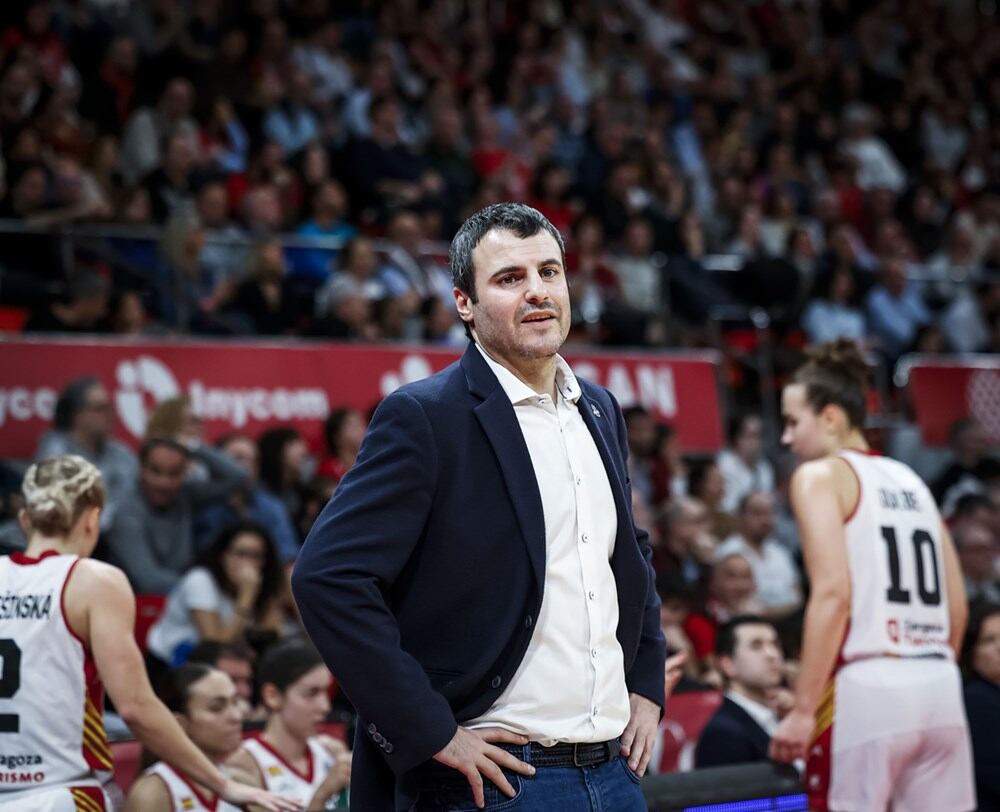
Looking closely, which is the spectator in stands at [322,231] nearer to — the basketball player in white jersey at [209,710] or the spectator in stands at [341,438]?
the spectator in stands at [341,438]

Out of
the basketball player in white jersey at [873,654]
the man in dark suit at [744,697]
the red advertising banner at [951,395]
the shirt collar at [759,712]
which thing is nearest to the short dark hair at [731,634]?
the man in dark suit at [744,697]

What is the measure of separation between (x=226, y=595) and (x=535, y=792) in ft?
14.5

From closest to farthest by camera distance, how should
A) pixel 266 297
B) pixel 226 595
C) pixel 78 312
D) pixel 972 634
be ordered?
pixel 972 634, pixel 226 595, pixel 78 312, pixel 266 297

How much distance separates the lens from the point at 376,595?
293 cm

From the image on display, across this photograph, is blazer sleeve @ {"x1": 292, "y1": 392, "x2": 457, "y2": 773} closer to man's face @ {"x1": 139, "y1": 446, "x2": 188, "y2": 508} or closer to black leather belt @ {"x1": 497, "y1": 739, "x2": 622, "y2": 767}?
black leather belt @ {"x1": 497, "y1": 739, "x2": 622, "y2": 767}

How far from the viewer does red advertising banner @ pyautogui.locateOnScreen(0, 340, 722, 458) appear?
8.62m

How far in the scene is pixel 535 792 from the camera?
9.84 ft

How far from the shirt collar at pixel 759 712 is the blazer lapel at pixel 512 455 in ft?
10.5

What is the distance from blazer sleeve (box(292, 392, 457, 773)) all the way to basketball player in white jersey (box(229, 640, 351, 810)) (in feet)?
7.50

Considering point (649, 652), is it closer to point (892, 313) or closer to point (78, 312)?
point (78, 312)

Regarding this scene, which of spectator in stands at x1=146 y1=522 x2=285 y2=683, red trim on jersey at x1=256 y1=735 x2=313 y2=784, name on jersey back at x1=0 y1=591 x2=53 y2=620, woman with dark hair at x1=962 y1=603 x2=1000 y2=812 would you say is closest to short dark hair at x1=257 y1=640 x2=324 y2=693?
red trim on jersey at x1=256 y1=735 x2=313 y2=784

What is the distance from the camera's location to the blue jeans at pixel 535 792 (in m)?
2.97

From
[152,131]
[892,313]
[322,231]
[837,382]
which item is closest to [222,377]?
[322,231]

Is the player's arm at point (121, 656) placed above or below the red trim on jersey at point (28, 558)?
below
